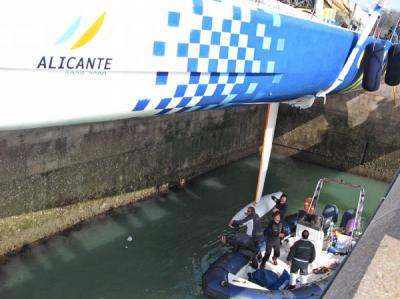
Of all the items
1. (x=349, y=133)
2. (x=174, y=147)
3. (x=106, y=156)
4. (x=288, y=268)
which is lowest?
(x=288, y=268)

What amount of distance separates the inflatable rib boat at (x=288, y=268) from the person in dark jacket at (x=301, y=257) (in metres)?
0.14

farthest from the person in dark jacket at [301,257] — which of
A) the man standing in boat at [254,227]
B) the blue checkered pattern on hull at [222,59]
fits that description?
the blue checkered pattern on hull at [222,59]

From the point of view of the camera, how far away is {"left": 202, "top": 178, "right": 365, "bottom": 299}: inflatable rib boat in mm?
6711

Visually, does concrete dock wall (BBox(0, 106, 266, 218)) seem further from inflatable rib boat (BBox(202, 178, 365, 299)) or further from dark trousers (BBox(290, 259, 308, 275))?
dark trousers (BBox(290, 259, 308, 275))

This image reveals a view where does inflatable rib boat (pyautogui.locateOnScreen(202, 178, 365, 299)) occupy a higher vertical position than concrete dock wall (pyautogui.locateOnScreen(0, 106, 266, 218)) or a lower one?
lower

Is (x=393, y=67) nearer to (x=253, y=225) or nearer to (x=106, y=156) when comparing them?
(x=253, y=225)

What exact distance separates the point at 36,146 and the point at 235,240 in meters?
4.00

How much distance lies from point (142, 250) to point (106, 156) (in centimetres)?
232

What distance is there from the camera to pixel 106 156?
9656mm

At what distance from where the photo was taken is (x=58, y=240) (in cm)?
859

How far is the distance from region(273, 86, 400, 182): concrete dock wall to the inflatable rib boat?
6.74m

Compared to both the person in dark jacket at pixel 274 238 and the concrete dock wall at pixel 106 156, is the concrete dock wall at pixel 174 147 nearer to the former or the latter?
the concrete dock wall at pixel 106 156

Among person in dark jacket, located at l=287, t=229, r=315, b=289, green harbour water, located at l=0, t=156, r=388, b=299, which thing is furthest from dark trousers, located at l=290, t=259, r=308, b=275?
green harbour water, located at l=0, t=156, r=388, b=299

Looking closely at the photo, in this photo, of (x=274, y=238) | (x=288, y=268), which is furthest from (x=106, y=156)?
(x=288, y=268)
